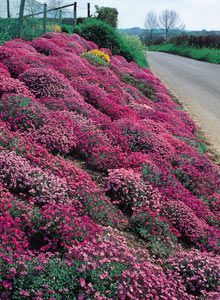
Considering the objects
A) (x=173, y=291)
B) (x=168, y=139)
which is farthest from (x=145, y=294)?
(x=168, y=139)

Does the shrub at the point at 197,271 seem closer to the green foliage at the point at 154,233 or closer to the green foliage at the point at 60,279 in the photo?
the green foliage at the point at 154,233

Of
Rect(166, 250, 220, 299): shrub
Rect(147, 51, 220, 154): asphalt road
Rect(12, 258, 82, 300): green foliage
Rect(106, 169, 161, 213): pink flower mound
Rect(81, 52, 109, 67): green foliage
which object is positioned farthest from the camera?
Rect(81, 52, 109, 67): green foliage

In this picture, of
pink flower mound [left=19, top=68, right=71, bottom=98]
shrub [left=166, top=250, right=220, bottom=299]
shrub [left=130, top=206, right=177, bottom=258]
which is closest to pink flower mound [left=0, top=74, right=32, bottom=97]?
pink flower mound [left=19, top=68, right=71, bottom=98]

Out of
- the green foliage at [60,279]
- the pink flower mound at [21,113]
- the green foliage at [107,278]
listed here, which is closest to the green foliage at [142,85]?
the pink flower mound at [21,113]

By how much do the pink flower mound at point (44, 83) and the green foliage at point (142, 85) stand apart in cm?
672

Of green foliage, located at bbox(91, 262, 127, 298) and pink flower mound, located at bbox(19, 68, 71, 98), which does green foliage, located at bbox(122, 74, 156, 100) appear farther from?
green foliage, located at bbox(91, 262, 127, 298)

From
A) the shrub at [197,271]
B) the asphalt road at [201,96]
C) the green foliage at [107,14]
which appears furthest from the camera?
the green foliage at [107,14]

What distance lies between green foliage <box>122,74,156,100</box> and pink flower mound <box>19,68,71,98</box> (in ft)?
22.1

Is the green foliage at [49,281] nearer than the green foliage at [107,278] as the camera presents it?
Yes

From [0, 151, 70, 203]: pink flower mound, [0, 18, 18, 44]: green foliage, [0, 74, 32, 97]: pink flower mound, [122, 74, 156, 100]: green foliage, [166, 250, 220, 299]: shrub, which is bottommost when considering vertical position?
[166, 250, 220, 299]: shrub

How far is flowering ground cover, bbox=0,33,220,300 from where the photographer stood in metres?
4.46

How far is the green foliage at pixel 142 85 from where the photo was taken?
54.9 ft

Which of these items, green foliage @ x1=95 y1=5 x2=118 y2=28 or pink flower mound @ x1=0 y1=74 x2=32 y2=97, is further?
green foliage @ x1=95 y1=5 x2=118 y2=28

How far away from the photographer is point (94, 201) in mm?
6109
